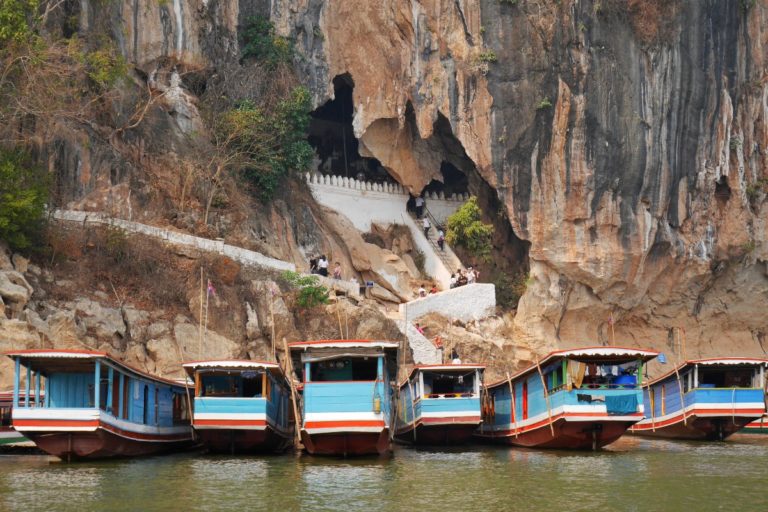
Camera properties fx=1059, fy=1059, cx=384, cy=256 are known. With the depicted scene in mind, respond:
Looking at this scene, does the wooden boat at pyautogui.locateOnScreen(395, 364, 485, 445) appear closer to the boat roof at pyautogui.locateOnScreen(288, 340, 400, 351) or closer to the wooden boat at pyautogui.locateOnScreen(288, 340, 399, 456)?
the wooden boat at pyautogui.locateOnScreen(288, 340, 399, 456)

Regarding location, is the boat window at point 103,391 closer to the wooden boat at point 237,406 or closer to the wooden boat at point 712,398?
the wooden boat at point 237,406

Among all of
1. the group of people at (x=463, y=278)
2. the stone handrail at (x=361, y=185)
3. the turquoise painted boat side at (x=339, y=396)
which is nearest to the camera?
the turquoise painted boat side at (x=339, y=396)

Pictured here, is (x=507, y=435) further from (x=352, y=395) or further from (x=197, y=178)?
(x=197, y=178)

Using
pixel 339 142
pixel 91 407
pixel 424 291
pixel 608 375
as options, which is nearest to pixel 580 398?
pixel 608 375

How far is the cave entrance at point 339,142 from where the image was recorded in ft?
126

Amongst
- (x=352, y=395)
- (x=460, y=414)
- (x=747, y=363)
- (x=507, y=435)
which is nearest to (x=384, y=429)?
(x=352, y=395)

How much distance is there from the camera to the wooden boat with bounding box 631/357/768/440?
24531 millimetres

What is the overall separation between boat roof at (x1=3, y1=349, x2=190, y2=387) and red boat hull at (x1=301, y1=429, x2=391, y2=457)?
3.79m

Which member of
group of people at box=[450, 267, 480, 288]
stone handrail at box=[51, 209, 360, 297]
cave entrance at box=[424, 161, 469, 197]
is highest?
cave entrance at box=[424, 161, 469, 197]

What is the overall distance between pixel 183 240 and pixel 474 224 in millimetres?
10642

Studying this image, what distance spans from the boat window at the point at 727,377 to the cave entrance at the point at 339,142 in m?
15.7

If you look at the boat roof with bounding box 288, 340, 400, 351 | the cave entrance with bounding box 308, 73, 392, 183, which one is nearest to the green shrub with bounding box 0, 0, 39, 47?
the boat roof with bounding box 288, 340, 400, 351

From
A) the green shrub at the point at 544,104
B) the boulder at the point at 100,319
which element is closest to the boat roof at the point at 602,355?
the boulder at the point at 100,319

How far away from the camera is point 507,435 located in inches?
962
